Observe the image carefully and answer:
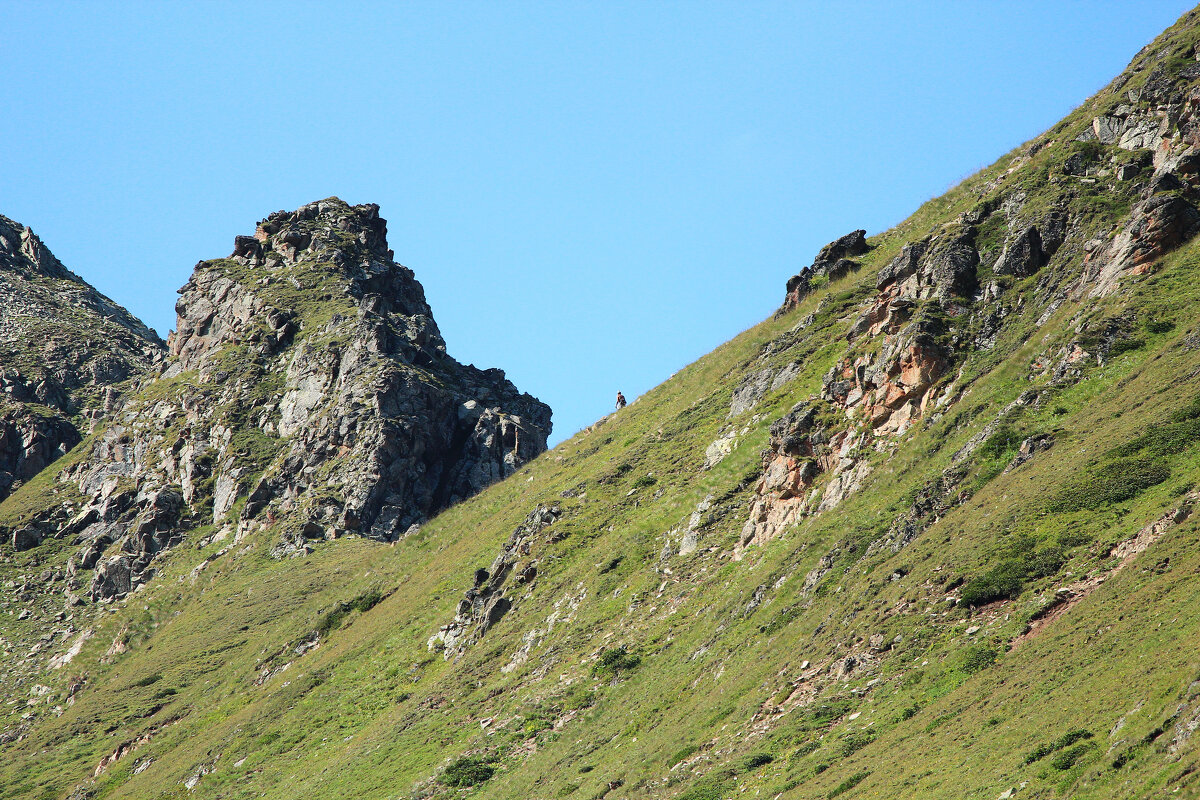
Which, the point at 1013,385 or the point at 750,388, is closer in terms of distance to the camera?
the point at 1013,385

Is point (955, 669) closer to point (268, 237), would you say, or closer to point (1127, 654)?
point (1127, 654)

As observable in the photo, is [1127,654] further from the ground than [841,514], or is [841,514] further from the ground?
[841,514]

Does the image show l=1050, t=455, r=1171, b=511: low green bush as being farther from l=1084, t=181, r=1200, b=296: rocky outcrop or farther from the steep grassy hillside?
l=1084, t=181, r=1200, b=296: rocky outcrop

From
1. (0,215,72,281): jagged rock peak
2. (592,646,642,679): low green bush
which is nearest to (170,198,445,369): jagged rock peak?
(0,215,72,281): jagged rock peak

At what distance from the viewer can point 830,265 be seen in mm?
71188

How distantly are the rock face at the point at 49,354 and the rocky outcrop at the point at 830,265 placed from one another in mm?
108630

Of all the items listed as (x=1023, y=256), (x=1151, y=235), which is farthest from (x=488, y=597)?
(x=1151, y=235)

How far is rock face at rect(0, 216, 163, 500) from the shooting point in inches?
5354

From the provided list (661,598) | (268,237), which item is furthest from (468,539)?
(268,237)

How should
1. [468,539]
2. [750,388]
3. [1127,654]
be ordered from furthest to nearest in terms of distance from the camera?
[468,539], [750,388], [1127,654]

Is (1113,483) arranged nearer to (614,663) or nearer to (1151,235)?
(1151,235)

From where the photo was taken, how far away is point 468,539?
2832 inches

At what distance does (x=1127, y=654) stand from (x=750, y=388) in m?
40.1

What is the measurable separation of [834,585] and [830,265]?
133ft
